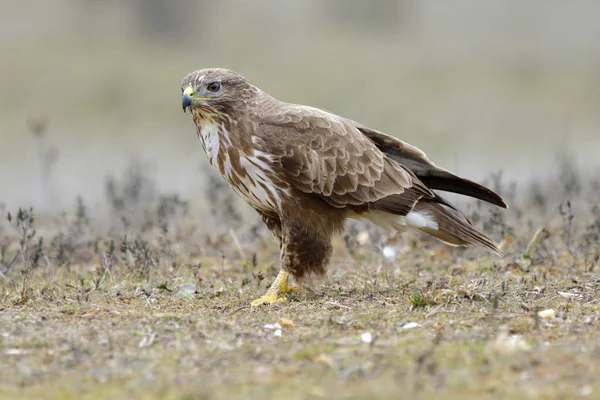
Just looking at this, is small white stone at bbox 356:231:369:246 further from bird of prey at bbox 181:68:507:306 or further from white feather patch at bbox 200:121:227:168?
white feather patch at bbox 200:121:227:168

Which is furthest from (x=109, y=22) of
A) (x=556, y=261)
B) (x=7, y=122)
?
(x=556, y=261)

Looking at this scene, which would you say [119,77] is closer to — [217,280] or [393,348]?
[217,280]

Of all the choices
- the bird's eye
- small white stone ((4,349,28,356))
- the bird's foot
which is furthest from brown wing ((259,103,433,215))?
small white stone ((4,349,28,356))

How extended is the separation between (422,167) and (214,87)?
5.53 feet

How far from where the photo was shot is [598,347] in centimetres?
466

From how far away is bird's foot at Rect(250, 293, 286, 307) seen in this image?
6359 mm

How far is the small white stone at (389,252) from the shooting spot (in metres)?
8.15

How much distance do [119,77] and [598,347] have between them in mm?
20141

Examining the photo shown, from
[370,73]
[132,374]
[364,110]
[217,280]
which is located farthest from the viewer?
[370,73]

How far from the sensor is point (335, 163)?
667cm

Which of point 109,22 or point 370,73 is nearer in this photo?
point 370,73

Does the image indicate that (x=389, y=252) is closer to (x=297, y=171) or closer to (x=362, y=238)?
(x=362, y=238)

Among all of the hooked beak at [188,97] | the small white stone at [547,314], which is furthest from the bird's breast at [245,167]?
the small white stone at [547,314]

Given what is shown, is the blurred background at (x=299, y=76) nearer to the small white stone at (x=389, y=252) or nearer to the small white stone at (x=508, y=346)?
the small white stone at (x=389, y=252)
